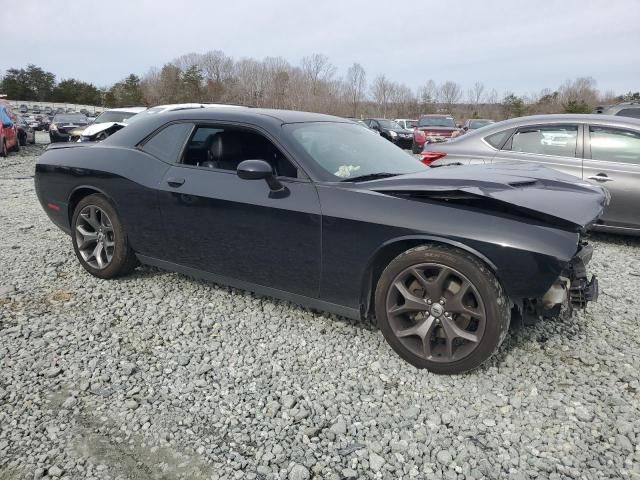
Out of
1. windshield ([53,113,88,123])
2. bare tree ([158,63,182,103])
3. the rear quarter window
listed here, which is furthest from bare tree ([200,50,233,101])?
the rear quarter window

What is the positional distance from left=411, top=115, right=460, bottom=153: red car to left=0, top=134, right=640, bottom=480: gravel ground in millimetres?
12891

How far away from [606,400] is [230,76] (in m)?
74.2

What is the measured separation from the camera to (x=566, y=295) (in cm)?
253

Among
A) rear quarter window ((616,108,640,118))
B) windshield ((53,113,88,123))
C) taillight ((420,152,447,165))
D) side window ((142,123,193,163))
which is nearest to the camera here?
side window ((142,123,193,163))

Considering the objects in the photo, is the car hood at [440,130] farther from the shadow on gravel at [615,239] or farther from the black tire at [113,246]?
the black tire at [113,246]

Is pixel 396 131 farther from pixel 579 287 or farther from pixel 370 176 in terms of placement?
pixel 579 287

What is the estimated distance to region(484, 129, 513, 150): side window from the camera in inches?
224

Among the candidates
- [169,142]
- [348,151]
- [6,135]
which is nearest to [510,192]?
[348,151]

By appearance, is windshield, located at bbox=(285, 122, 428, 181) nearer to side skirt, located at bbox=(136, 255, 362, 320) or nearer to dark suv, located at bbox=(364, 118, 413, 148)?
side skirt, located at bbox=(136, 255, 362, 320)

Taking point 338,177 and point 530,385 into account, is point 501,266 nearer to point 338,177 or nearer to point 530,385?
point 530,385

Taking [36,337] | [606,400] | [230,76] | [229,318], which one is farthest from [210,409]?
[230,76]

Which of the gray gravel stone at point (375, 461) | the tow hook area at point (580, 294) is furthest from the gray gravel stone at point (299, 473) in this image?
the tow hook area at point (580, 294)

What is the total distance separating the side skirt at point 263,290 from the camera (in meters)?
2.93

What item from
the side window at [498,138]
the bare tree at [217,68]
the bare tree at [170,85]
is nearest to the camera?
the side window at [498,138]
